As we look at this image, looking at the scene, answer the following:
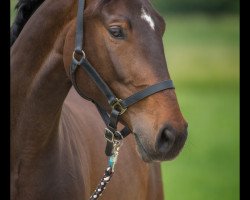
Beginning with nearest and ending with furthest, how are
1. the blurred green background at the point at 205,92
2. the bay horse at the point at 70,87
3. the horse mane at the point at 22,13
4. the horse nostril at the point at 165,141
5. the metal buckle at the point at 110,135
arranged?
the horse nostril at the point at 165,141 < the bay horse at the point at 70,87 < the metal buckle at the point at 110,135 < the horse mane at the point at 22,13 < the blurred green background at the point at 205,92

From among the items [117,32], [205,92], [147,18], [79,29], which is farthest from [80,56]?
[205,92]

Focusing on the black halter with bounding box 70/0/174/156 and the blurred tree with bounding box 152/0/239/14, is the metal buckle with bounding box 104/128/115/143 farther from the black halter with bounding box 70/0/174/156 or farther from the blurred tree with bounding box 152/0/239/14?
the blurred tree with bounding box 152/0/239/14

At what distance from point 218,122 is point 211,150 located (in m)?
1.75

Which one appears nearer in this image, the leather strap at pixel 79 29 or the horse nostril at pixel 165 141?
the horse nostril at pixel 165 141

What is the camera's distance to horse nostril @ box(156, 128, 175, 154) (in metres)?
3.04

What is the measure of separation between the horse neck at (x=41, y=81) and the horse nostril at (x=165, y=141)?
0.62 meters

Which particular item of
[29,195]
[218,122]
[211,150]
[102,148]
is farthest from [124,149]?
[218,122]

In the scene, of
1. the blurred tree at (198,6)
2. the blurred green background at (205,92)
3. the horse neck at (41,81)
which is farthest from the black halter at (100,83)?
the blurred tree at (198,6)

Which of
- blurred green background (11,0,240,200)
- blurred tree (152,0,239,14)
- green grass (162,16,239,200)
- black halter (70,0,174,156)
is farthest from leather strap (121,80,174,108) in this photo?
blurred tree (152,0,239,14)

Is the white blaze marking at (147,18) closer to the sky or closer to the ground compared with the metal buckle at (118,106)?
closer to the sky

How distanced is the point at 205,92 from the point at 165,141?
12.0 m

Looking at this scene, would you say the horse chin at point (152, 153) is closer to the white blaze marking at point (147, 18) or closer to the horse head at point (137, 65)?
the horse head at point (137, 65)

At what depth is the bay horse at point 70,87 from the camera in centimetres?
314

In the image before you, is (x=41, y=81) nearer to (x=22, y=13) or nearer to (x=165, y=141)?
(x=22, y=13)
